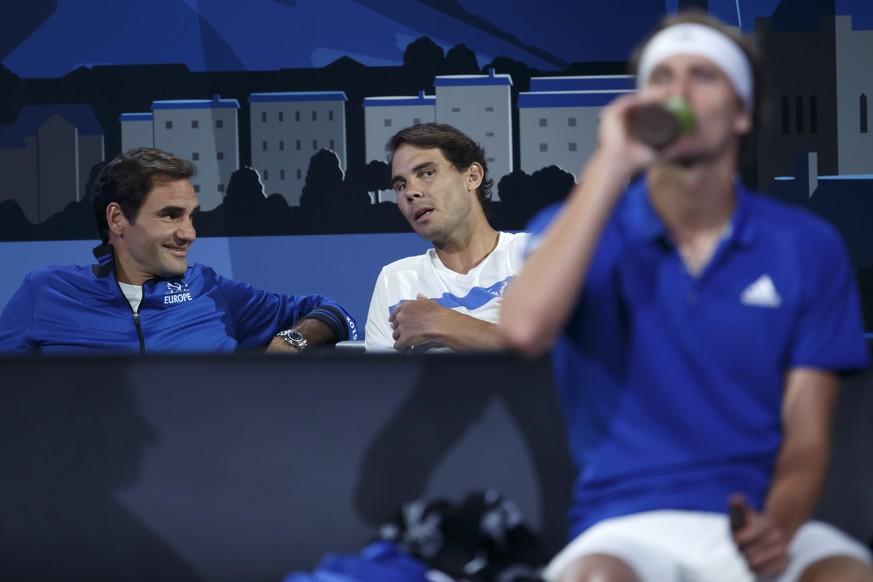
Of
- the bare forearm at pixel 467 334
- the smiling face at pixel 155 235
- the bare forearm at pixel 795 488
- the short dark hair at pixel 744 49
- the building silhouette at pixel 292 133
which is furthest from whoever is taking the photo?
the building silhouette at pixel 292 133

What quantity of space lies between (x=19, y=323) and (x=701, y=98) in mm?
2392

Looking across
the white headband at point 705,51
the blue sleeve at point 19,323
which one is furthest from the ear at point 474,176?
the white headband at point 705,51

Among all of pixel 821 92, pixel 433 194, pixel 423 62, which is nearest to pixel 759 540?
pixel 433 194

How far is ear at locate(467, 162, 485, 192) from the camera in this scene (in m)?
3.27

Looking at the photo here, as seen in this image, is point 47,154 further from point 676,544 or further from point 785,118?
point 676,544

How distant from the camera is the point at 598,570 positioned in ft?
3.98

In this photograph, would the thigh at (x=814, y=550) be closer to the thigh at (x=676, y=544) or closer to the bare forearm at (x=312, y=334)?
the thigh at (x=676, y=544)

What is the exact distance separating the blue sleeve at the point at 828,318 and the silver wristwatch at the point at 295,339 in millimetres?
1727

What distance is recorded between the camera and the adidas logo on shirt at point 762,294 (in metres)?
1.38

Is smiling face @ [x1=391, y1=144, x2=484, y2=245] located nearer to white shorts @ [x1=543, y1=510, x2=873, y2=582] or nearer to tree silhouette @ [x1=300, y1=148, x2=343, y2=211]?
tree silhouette @ [x1=300, y1=148, x2=343, y2=211]

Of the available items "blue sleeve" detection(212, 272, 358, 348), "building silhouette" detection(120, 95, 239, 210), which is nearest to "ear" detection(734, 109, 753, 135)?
"blue sleeve" detection(212, 272, 358, 348)

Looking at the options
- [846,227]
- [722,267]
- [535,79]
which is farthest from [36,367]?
[846,227]

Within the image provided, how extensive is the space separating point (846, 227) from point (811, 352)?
11.1ft

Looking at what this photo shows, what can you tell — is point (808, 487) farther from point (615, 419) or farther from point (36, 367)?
point (36, 367)
